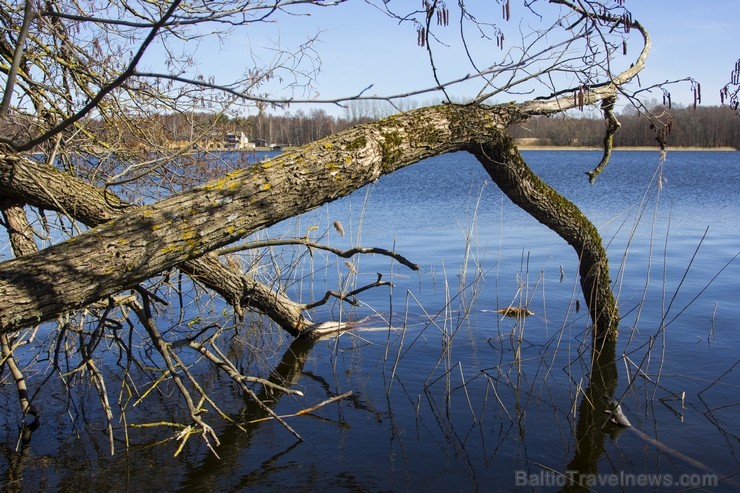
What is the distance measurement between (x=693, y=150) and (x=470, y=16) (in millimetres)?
68488

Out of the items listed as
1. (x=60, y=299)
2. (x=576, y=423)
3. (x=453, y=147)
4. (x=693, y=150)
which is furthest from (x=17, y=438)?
(x=693, y=150)

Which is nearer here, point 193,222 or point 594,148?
point 193,222

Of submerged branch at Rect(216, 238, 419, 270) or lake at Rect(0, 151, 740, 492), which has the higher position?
submerged branch at Rect(216, 238, 419, 270)

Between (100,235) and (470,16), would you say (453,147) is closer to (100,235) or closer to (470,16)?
(470,16)

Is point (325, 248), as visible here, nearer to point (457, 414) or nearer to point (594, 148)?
point (457, 414)

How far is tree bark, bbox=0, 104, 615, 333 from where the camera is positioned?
3.07m

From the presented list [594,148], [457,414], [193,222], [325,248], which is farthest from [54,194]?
[594,148]

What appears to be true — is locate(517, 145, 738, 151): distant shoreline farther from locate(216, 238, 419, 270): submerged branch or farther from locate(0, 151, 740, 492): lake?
locate(216, 238, 419, 270): submerged branch

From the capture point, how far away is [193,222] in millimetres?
3232

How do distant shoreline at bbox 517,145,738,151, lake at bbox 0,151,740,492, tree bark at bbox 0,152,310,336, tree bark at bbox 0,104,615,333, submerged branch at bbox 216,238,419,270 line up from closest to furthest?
tree bark at bbox 0,104,615,333 < tree bark at bbox 0,152,310,336 < lake at bbox 0,151,740,492 < submerged branch at bbox 216,238,419,270 < distant shoreline at bbox 517,145,738,151

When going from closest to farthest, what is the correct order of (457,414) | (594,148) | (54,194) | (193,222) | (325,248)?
(193,222) < (54,194) < (325,248) < (457,414) < (594,148)

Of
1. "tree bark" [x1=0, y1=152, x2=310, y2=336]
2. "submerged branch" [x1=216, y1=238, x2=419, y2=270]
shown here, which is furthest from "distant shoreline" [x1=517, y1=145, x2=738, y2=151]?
"tree bark" [x1=0, y1=152, x2=310, y2=336]

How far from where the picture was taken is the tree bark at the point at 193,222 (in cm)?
307

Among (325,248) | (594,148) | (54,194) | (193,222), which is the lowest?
(325,248)
